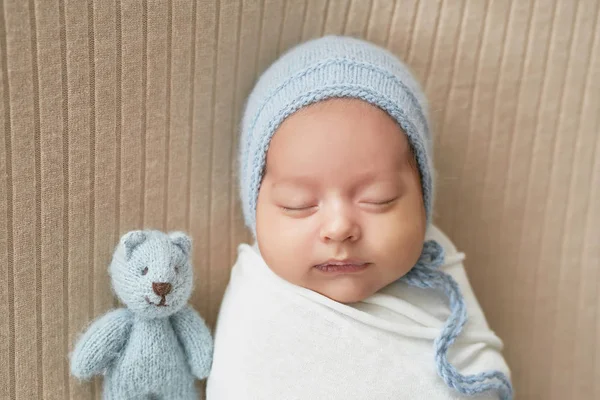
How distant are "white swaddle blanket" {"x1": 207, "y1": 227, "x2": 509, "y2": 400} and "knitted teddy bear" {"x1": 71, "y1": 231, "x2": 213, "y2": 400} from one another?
0.06 metres

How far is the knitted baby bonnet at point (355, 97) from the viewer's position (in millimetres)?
905

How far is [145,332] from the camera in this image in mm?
919

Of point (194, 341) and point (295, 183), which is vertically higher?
point (295, 183)

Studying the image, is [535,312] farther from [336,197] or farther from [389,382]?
[336,197]

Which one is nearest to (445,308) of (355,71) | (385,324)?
(385,324)

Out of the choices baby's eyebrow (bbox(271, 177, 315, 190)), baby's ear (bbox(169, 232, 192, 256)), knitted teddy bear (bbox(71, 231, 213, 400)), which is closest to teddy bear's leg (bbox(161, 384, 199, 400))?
knitted teddy bear (bbox(71, 231, 213, 400))

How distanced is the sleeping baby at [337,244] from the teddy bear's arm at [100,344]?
0.14m

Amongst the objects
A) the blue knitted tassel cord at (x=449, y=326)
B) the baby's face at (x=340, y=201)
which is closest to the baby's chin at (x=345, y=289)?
the baby's face at (x=340, y=201)

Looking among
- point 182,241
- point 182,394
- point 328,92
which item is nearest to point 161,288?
point 182,241

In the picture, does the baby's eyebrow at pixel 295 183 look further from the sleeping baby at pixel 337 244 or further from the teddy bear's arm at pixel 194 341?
the teddy bear's arm at pixel 194 341

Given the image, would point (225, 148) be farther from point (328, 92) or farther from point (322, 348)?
point (322, 348)

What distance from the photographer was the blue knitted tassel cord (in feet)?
3.05

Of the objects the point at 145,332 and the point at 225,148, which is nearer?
the point at 145,332

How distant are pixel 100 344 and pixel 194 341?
0.14 m
